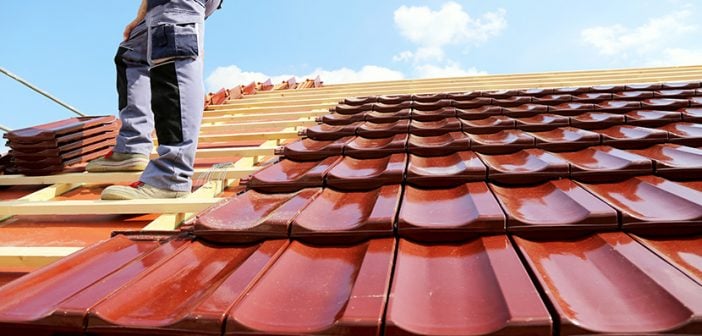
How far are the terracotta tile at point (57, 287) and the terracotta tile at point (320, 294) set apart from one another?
38 cm

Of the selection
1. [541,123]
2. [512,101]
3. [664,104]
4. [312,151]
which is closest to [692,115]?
[664,104]

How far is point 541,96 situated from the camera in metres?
3.50

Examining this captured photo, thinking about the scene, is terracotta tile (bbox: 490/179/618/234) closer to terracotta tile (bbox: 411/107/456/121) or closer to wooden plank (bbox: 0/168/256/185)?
terracotta tile (bbox: 411/107/456/121)

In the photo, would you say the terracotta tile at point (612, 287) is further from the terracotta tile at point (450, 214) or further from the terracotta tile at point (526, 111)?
the terracotta tile at point (526, 111)

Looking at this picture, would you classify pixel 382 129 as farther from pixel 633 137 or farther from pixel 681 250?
pixel 681 250

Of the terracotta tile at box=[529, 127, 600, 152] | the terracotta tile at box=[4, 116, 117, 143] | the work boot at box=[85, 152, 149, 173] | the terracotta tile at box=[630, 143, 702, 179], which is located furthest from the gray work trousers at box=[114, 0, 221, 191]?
the terracotta tile at box=[630, 143, 702, 179]

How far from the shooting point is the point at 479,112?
116 inches

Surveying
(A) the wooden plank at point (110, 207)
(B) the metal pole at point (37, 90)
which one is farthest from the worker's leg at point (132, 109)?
(B) the metal pole at point (37, 90)

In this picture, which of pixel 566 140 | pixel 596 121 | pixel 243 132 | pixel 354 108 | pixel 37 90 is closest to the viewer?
pixel 566 140

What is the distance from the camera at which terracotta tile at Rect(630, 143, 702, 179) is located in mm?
1588

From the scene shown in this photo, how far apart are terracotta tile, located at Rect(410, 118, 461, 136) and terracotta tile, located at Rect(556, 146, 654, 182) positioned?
75 centimetres

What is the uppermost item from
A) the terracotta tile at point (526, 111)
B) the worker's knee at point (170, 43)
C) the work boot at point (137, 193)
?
the worker's knee at point (170, 43)

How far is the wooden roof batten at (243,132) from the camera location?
6.92ft

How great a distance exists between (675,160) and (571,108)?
4.19 feet
